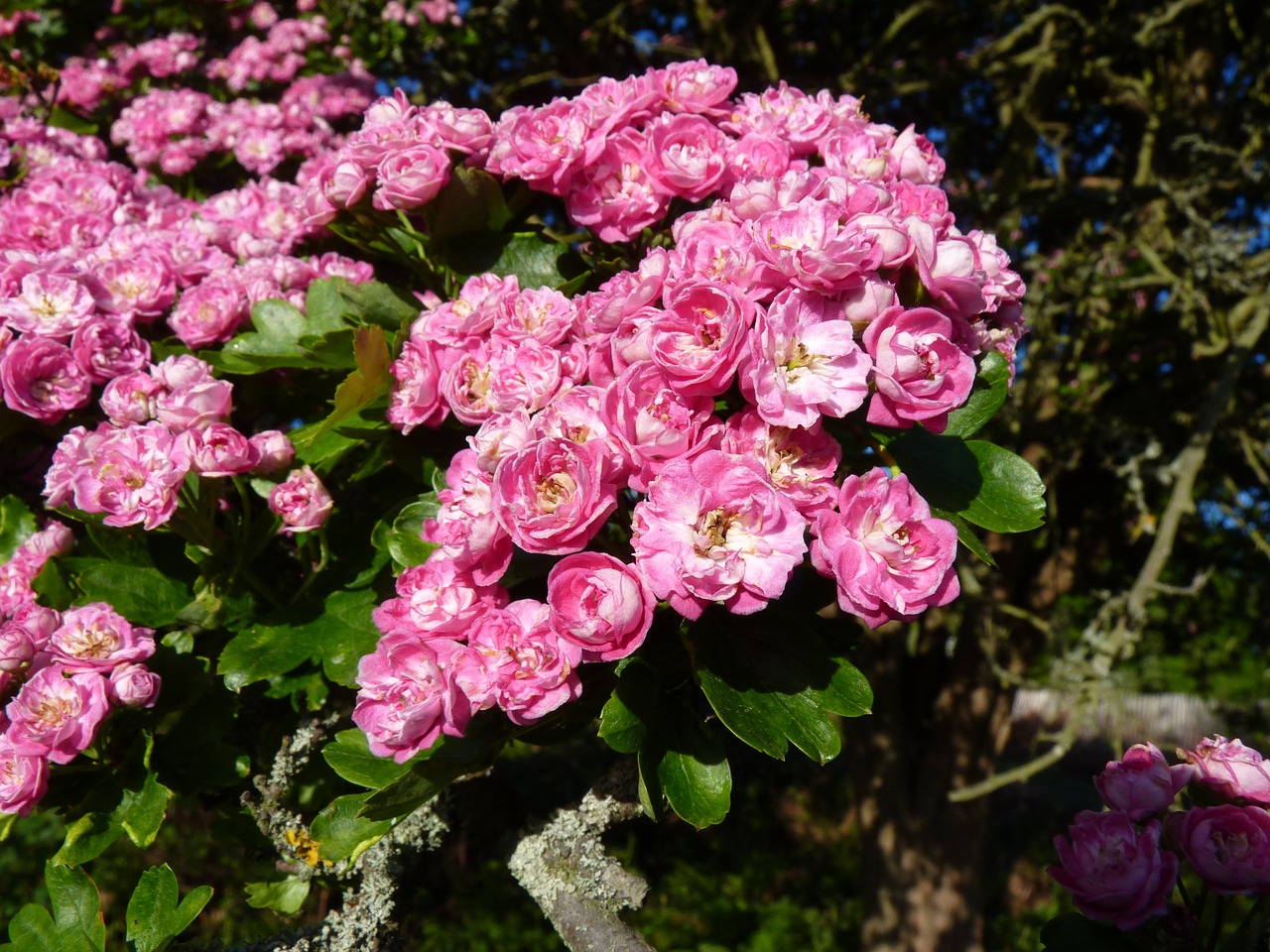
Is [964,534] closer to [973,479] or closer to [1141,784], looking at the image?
[973,479]

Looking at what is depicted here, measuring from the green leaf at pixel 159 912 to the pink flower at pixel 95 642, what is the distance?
265 millimetres

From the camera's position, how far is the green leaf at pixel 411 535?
113 centimetres

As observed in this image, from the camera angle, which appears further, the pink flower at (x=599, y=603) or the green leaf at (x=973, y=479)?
the green leaf at (x=973, y=479)

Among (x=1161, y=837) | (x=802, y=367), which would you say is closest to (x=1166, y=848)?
(x=1161, y=837)

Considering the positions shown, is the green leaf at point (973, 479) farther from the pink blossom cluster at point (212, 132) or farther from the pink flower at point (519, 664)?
the pink blossom cluster at point (212, 132)

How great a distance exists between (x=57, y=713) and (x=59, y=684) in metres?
0.03

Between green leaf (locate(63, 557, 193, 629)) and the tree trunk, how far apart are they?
3301mm

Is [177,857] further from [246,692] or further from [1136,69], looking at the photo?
[1136,69]

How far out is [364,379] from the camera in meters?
1.10

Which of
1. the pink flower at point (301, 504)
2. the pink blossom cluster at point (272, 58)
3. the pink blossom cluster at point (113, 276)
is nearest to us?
the pink flower at point (301, 504)

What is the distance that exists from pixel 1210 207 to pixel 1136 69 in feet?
3.05

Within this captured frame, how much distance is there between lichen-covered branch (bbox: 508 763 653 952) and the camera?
1.20 meters

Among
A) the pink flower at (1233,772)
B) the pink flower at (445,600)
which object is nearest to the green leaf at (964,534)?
the pink flower at (1233,772)

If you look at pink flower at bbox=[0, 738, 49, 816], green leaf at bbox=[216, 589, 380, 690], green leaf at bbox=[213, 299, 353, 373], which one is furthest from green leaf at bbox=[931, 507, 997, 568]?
pink flower at bbox=[0, 738, 49, 816]
